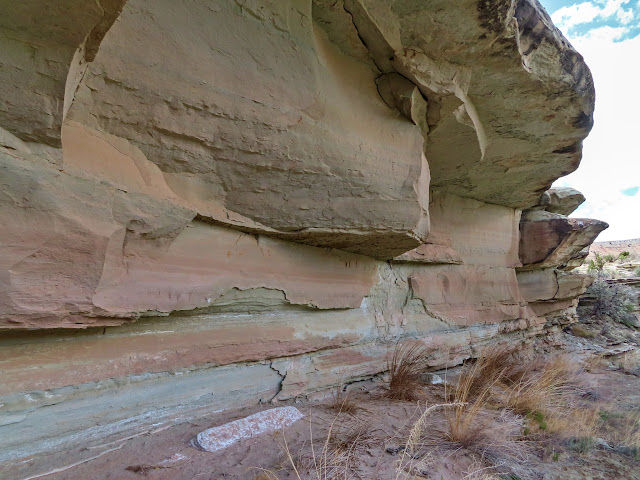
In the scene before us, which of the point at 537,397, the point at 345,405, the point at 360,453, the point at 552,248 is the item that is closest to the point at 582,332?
the point at 552,248

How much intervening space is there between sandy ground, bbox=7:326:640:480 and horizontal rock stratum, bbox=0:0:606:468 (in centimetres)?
16

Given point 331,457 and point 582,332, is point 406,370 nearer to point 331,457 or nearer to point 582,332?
point 331,457

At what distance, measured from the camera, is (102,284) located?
67.2 inches

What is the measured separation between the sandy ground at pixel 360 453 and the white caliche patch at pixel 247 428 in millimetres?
38

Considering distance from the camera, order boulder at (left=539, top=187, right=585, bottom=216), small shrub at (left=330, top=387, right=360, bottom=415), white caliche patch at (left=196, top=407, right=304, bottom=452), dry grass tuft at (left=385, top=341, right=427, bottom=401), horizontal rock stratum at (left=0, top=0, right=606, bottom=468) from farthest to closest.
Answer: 1. boulder at (left=539, top=187, right=585, bottom=216)
2. dry grass tuft at (left=385, top=341, right=427, bottom=401)
3. small shrub at (left=330, top=387, right=360, bottom=415)
4. white caliche patch at (left=196, top=407, right=304, bottom=452)
5. horizontal rock stratum at (left=0, top=0, right=606, bottom=468)

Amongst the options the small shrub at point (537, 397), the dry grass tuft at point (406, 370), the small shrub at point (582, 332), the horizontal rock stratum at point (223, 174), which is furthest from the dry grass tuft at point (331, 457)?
the small shrub at point (582, 332)

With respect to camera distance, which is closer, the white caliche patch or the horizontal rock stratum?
A: the horizontal rock stratum

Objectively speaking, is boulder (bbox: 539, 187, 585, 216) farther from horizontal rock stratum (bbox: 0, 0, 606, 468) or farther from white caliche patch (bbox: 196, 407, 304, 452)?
white caliche patch (bbox: 196, 407, 304, 452)

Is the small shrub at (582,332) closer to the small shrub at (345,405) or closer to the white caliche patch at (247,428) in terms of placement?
the small shrub at (345,405)

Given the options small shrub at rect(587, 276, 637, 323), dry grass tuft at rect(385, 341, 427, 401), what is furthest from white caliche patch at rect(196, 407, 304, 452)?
small shrub at rect(587, 276, 637, 323)

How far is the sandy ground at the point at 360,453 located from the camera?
158cm

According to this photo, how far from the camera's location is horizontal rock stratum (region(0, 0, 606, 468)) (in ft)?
4.91

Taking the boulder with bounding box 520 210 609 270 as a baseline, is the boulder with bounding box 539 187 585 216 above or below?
above

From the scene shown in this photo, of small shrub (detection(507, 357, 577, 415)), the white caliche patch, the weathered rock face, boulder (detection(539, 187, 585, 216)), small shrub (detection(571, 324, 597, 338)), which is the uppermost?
boulder (detection(539, 187, 585, 216))
